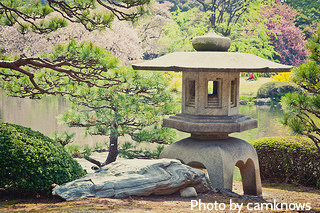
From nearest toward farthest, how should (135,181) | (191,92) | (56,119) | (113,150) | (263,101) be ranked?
(135,181), (191,92), (113,150), (56,119), (263,101)

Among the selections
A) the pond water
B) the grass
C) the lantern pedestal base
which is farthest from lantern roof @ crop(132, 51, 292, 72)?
the pond water

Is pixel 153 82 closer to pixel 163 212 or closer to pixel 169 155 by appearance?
pixel 169 155

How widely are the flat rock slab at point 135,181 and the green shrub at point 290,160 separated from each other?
2984 millimetres

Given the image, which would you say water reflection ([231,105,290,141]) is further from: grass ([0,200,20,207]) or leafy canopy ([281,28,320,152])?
grass ([0,200,20,207])

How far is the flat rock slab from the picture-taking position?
3.79 meters

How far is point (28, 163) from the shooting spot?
12.9 feet

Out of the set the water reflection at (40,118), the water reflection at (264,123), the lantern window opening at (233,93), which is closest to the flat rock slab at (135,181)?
the lantern window opening at (233,93)

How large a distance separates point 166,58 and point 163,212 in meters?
2.71

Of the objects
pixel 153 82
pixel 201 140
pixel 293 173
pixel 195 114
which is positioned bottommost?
pixel 293 173

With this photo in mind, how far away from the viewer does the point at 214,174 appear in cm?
494

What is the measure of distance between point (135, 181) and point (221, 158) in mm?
1532

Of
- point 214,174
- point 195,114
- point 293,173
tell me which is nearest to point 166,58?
point 195,114

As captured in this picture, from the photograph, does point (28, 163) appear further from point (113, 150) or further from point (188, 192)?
point (113, 150)

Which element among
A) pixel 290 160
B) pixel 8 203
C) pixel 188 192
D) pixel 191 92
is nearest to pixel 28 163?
pixel 8 203
